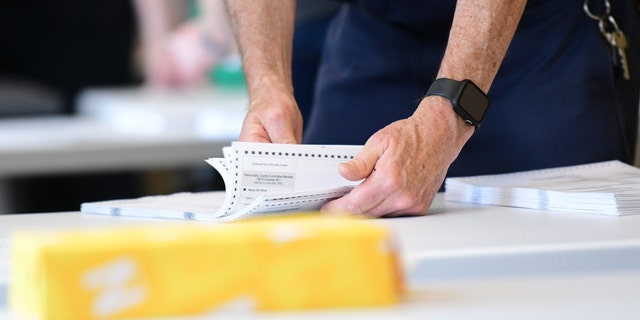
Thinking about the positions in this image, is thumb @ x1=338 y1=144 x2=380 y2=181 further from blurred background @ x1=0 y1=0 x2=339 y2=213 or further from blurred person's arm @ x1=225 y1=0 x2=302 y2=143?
blurred background @ x1=0 y1=0 x2=339 y2=213

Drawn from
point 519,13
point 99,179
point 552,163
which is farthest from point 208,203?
point 99,179

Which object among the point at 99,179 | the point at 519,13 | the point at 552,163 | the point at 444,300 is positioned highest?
the point at 99,179

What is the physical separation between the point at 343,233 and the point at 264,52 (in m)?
1.00

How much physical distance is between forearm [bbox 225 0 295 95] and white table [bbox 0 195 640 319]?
1.43ft

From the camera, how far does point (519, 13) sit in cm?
150

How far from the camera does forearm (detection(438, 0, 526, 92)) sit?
1.44 metres

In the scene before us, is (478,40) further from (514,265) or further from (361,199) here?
(514,265)

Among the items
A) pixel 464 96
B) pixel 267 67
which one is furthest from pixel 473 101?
pixel 267 67

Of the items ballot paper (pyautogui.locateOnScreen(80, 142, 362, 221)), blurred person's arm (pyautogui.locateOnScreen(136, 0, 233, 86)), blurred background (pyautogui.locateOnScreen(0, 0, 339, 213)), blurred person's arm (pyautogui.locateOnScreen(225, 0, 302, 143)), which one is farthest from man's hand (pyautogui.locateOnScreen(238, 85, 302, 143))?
blurred person's arm (pyautogui.locateOnScreen(136, 0, 233, 86))

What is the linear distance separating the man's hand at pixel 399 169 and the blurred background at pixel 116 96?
3.33ft

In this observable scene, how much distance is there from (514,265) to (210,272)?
307 mm

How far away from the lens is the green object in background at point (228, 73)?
13.5 ft

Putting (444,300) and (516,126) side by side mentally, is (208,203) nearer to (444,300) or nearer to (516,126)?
(516,126)

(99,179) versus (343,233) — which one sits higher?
(99,179)
